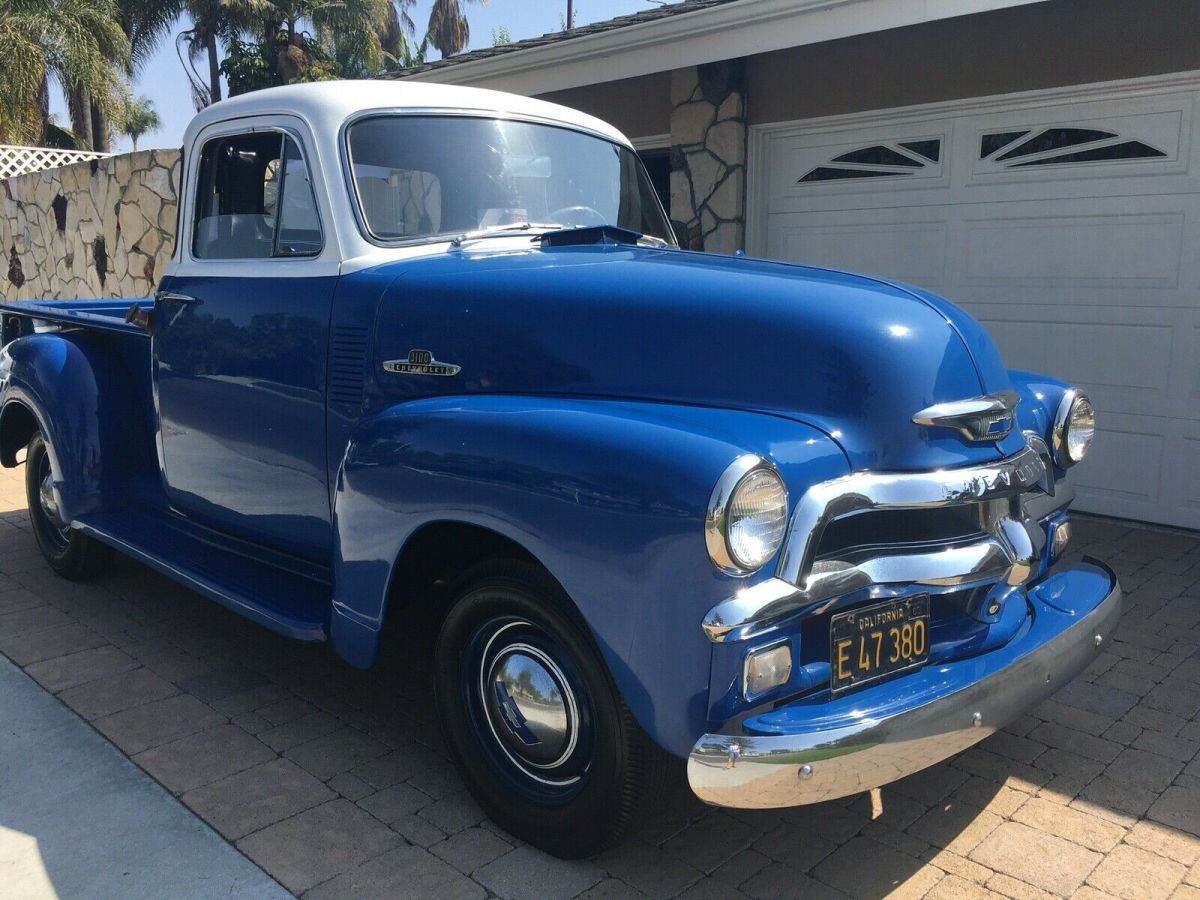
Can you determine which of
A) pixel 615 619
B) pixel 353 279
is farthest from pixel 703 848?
pixel 353 279

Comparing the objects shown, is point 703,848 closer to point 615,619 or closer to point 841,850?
point 841,850

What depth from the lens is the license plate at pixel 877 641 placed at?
7.40 feet

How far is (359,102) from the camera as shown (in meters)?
3.31

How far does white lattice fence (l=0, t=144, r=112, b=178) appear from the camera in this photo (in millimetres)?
15617

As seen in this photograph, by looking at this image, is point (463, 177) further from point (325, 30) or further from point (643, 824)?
point (325, 30)

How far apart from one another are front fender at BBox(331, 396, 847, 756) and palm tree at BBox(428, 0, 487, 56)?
46.2 m

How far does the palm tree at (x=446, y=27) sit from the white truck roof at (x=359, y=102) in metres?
44.7

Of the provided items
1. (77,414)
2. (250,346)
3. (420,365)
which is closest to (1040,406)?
(420,365)

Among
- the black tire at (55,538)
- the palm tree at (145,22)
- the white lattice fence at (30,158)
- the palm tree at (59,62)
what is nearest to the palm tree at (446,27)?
the palm tree at (145,22)

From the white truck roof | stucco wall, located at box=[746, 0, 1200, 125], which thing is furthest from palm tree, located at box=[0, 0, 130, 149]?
the white truck roof

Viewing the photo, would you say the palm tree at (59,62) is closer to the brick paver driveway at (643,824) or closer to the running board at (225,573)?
the running board at (225,573)

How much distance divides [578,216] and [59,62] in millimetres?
22898

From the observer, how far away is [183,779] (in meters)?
3.04

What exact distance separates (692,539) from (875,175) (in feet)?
16.7
